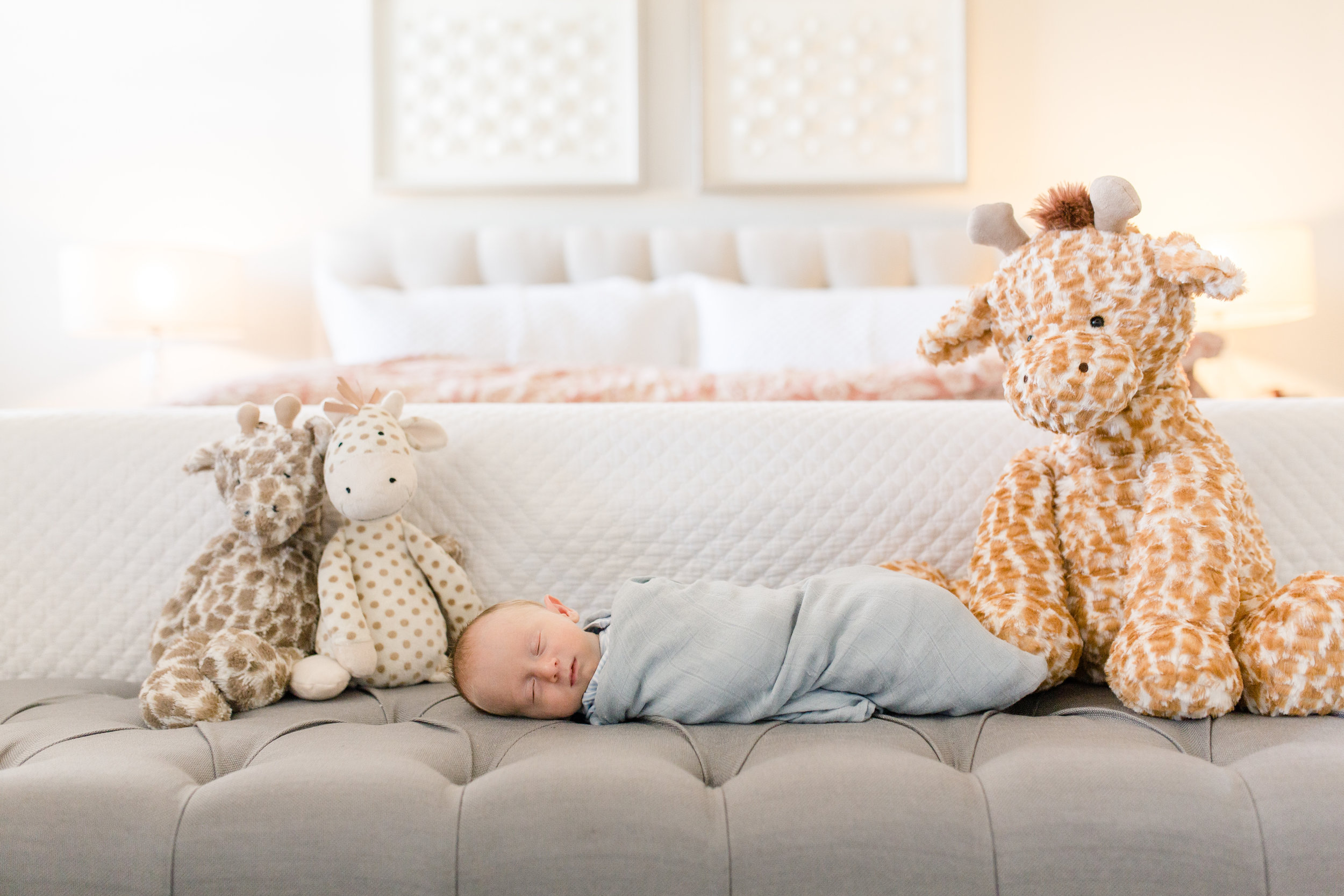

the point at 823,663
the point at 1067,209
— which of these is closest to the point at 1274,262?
the point at 1067,209

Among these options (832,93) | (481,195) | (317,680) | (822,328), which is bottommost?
(317,680)

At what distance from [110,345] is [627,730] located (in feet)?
8.57

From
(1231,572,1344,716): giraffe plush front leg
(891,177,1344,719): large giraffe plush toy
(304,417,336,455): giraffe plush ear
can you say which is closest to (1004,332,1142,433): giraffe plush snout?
(891,177,1344,719): large giraffe plush toy

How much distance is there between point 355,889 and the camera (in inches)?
24.1

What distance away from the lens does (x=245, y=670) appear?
2.97ft

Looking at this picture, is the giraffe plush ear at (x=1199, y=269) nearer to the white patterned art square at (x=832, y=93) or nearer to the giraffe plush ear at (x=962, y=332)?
the giraffe plush ear at (x=962, y=332)

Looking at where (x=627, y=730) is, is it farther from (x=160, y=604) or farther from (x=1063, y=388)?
(x=160, y=604)

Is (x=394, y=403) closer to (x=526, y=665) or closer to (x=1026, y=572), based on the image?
(x=526, y=665)

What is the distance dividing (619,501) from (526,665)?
307mm

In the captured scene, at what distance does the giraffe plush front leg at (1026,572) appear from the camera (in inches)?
34.5

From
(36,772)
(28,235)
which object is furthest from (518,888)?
(28,235)

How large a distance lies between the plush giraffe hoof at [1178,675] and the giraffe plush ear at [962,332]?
15.1 inches

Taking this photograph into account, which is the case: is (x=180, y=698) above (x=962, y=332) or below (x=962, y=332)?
below

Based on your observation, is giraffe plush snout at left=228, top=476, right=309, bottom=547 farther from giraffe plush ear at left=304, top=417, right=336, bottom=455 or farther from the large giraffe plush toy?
the large giraffe plush toy
